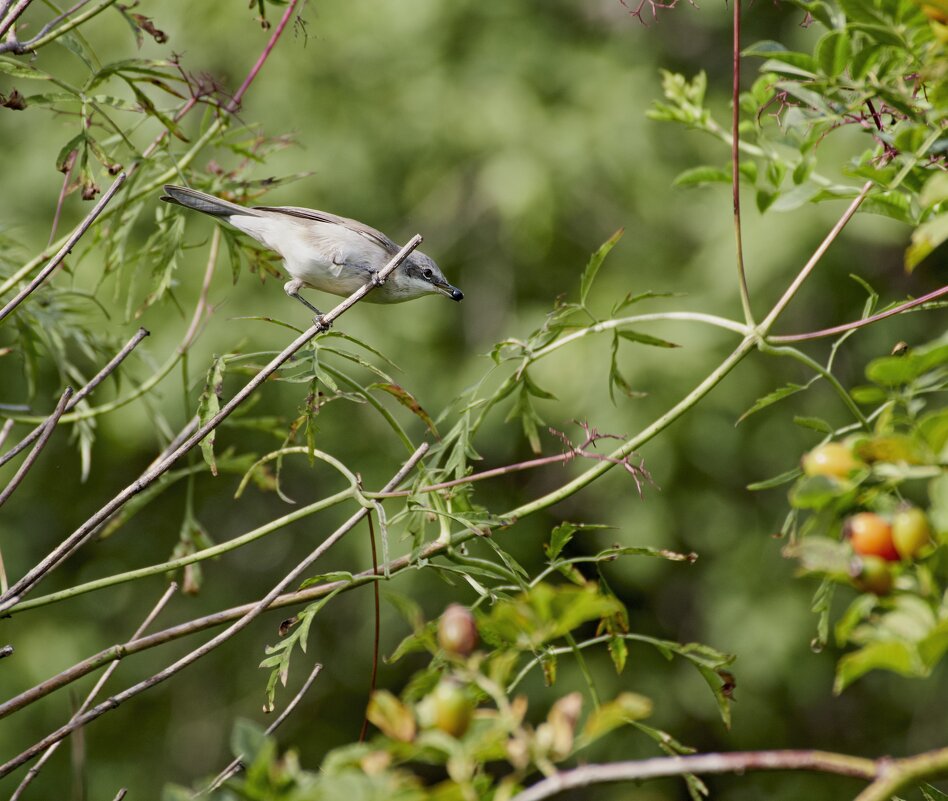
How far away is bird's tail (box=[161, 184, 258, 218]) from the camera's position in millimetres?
1898

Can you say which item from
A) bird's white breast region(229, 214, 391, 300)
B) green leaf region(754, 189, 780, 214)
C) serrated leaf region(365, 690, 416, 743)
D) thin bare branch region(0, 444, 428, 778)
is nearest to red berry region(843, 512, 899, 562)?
serrated leaf region(365, 690, 416, 743)

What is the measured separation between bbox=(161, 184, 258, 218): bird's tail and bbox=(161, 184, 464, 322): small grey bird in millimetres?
107

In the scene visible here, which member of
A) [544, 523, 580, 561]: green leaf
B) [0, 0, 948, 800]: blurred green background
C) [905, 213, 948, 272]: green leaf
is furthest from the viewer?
[0, 0, 948, 800]: blurred green background

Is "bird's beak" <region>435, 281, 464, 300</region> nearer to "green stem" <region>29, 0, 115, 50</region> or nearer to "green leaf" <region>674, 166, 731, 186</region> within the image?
"green leaf" <region>674, 166, 731, 186</region>

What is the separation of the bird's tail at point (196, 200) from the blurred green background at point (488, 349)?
360 cm

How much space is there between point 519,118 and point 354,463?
2.28m

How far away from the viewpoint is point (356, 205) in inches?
265

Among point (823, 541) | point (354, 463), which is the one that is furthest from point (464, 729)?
point (354, 463)

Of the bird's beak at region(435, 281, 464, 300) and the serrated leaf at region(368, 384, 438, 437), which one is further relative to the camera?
the bird's beak at region(435, 281, 464, 300)

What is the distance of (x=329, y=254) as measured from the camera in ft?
8.50

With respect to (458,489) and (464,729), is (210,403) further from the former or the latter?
(464,729)

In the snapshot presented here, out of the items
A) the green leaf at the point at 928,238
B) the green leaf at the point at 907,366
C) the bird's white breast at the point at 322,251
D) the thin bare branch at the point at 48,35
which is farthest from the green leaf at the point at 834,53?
the bird's white breast at the point at 322,251

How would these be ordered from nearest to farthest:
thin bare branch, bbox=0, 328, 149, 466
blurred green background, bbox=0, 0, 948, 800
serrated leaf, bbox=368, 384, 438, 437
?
thin bare branch, bbox=0, 328, 149, 466 < serrated leaf, bbox=368, 384, 438, 437 < blurred green background, bbox=0, 0, 948, 800

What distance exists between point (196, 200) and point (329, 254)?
574mm
